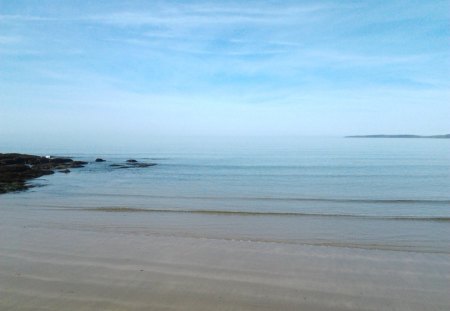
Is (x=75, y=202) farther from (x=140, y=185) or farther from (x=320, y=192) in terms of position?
(x=320, y=192)

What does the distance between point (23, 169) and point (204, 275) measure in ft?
97.7

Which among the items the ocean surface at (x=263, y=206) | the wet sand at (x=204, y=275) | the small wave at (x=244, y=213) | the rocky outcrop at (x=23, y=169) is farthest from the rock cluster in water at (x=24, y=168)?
the wet sand at (x=204, y=275)

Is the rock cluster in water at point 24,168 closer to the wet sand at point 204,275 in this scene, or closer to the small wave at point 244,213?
the small wave at point 244,213

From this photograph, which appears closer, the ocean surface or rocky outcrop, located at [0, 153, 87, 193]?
the ocean surface

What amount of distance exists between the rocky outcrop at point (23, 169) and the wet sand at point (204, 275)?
1479cm

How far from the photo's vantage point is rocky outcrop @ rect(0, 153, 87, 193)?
26.2 metres

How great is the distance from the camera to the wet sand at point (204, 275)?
24.6 ft

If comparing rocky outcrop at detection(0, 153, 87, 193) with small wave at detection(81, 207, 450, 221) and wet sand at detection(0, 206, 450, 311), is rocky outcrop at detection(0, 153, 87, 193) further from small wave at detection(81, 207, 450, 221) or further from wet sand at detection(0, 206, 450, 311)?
wet sand at detection(0, 206, 450, 311)

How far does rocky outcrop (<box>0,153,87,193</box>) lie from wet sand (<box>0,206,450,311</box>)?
14.8m

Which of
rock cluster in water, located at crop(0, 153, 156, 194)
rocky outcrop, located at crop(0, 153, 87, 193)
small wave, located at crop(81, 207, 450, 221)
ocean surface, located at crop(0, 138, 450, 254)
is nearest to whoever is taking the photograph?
ocean surface, located at crop(0, 138, 450, 254)

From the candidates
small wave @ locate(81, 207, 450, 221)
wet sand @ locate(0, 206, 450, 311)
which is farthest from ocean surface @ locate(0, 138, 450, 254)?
wet sand @ locate(0, 206, 450, 311)

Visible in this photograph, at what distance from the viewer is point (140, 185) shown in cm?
2792

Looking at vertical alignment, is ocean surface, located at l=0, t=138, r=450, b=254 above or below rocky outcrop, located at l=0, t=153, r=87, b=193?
below

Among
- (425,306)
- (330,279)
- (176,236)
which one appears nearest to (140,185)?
(176,236)
